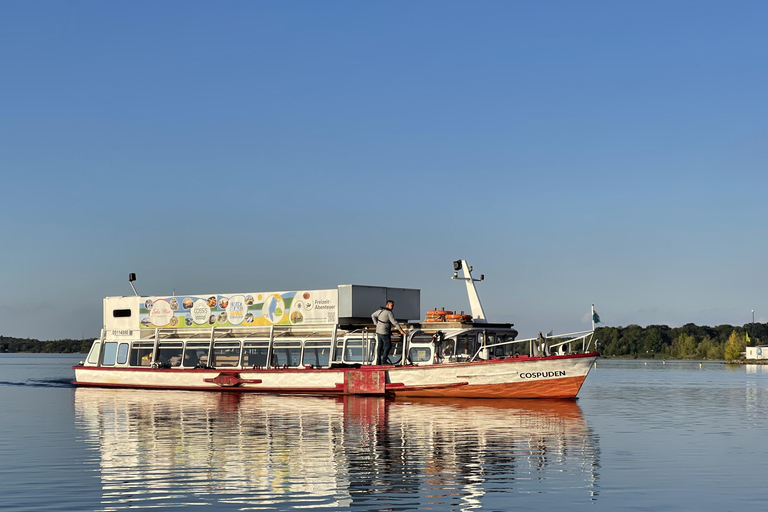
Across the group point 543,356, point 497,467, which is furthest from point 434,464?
point 543,356

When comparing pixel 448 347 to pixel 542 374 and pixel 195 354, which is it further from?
pixel 195 354

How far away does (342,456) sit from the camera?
2206 cm

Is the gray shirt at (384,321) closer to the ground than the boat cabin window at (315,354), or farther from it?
farther from it

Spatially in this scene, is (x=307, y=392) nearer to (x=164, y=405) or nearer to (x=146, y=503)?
(x=164, y=405)

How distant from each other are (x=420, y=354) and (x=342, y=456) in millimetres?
22681

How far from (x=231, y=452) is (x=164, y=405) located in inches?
744

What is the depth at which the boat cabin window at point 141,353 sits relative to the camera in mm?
54184

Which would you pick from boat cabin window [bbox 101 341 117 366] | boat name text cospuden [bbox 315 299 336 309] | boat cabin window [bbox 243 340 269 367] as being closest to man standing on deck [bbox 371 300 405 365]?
boat name text cospuden [bbox 315 299 336 309]

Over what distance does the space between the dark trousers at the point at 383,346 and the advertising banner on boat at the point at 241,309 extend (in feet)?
9.72

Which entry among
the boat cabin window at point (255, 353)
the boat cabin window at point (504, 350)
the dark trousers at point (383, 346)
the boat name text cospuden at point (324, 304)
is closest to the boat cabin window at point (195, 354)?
the boat cabin window at point (255, 353)

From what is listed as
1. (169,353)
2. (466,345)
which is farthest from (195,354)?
(466,345)

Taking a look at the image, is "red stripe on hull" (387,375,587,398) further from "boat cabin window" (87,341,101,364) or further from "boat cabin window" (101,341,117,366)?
"boat cabin window" (87,341,101,364)

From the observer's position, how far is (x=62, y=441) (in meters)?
26.5

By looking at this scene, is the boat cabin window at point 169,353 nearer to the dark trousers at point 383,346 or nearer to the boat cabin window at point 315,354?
the boat cabin window at point 315,354
